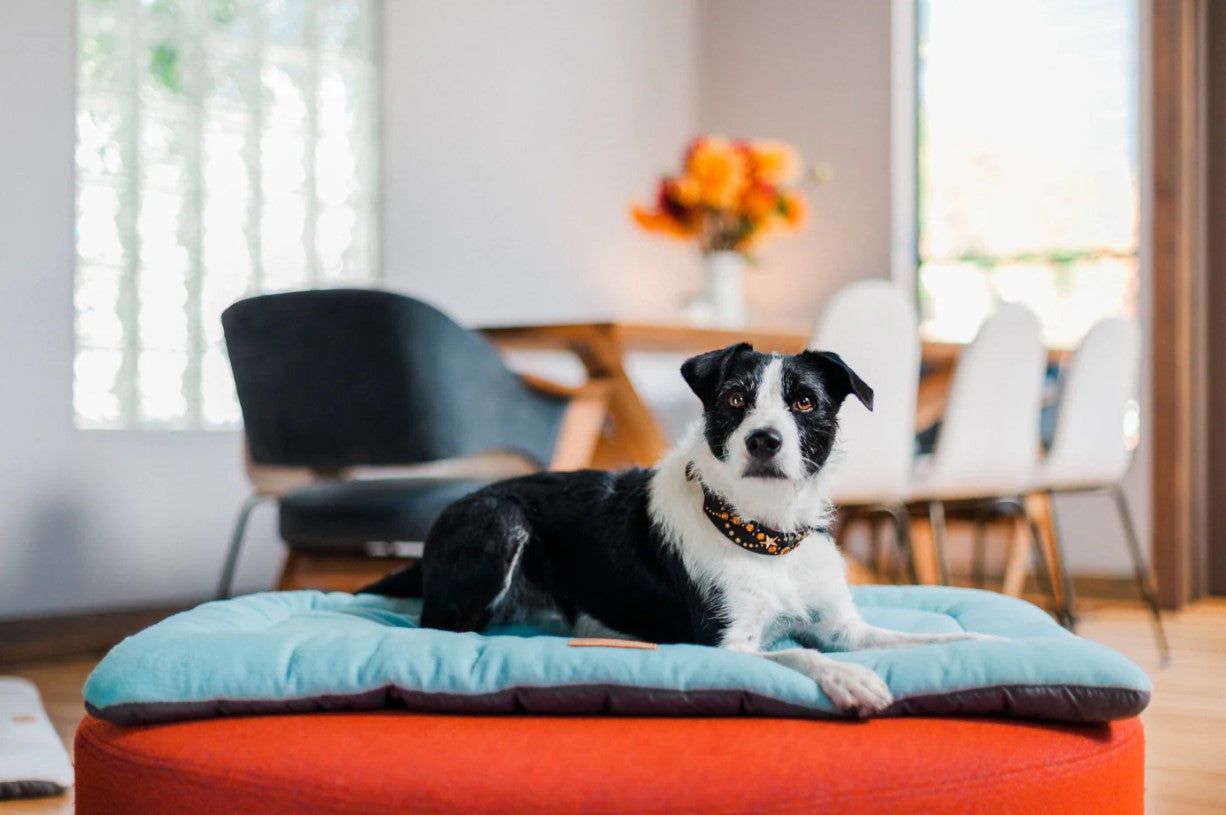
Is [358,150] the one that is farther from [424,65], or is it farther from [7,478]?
[7,478]

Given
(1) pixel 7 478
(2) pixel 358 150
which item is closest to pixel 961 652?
(1) pixel 7 478

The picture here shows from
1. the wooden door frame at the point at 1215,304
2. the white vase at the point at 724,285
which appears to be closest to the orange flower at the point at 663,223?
the white vase at the point at 724,285

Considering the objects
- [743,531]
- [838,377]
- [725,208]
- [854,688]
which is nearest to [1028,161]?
[725,208]

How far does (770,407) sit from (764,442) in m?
0.06

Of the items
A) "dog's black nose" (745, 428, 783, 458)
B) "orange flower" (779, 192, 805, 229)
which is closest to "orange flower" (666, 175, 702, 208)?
"orange flower" (779, 192, 805, 229)

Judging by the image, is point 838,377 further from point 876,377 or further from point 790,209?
point 790,209

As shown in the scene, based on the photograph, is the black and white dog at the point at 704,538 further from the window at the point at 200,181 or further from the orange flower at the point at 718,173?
the window at the point at 200,181

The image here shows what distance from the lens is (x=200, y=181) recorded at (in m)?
3.93

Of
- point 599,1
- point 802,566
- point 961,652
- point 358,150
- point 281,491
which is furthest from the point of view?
point 599,1

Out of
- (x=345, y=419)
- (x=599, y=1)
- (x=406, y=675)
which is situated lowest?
(x=406, y=675)

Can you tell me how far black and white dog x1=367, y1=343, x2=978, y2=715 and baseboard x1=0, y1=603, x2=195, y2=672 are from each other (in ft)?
6.60

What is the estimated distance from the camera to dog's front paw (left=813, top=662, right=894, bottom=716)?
57.4 inches

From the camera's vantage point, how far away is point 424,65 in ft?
15.1

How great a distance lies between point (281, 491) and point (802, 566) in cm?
201
